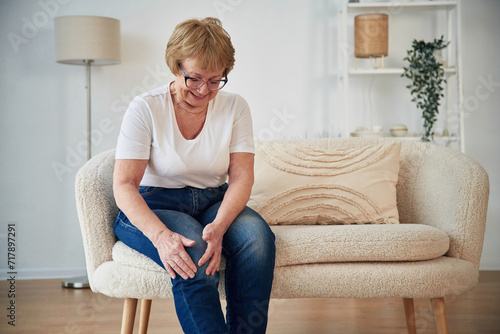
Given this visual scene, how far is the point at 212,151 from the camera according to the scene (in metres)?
1.59

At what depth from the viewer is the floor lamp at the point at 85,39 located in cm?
268

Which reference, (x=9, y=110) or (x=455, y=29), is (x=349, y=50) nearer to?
(x=455, y=29)

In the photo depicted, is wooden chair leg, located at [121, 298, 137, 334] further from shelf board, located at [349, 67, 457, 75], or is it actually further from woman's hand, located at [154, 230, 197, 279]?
shelf board, located at [349, 67, 457, 75]

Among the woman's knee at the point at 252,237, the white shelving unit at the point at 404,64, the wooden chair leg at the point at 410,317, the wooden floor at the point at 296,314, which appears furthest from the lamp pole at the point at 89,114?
the wooden chair leg at the point at 410,317

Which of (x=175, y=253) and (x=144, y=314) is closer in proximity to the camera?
(x=175, y=253)

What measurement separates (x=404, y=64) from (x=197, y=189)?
76.4 inches

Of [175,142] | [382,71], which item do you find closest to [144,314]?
[175,142]

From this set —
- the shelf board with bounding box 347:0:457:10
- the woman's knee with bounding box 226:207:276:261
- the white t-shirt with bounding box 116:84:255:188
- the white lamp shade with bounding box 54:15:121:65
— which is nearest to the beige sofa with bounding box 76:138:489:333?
the woman's knee with bounding box 226:207:276:261

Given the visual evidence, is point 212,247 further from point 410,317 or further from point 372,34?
point 372,34

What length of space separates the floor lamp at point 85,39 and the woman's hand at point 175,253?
155 centimetres

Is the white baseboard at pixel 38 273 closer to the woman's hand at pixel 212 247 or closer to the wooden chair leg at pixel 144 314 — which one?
the wooden chair leg at pixel 144 314

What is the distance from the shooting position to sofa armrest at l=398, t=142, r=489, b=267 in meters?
1.68

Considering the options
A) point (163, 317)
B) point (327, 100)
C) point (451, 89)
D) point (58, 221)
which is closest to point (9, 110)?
point (58, 221)

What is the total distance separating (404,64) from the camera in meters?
3.10
